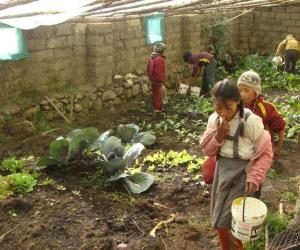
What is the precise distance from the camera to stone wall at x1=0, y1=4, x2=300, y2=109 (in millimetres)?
7176

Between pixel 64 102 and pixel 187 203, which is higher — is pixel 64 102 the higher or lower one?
the higher one

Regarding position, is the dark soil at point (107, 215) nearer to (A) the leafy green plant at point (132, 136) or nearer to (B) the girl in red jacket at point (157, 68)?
(A) the leafy green plant at point (132, 136)

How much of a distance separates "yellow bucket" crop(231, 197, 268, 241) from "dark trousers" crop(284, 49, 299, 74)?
919 centimetres

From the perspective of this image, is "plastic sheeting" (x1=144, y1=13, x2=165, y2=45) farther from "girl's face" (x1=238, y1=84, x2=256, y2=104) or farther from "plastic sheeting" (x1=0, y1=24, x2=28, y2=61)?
"girl's face" (x1=238, y1=84, x2=256, y2=104)

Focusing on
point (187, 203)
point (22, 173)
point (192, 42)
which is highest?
point (192, 42)

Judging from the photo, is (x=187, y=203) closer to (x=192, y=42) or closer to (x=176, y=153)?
(x=176, y=153)

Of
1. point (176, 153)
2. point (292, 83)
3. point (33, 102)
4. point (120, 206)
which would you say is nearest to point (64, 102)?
point (33, 102)

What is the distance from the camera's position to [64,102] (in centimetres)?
772

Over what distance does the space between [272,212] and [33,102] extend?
4.74 metres

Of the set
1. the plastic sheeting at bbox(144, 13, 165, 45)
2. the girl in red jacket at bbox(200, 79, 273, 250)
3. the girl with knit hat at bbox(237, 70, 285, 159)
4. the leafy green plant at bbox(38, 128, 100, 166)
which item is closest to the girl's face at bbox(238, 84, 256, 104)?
the girl with knit hat at bbox(237, 70, 285, 159)

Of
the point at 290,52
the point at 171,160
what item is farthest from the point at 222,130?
the point at 290,52

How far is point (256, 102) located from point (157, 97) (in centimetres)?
478

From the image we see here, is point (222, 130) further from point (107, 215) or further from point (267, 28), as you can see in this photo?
point (267, 28)

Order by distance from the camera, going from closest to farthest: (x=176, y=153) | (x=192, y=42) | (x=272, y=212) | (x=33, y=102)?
(x=272, y=212), (x=176, y=153), (x=33, y=102), (x=192, y=42)
